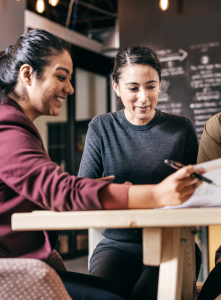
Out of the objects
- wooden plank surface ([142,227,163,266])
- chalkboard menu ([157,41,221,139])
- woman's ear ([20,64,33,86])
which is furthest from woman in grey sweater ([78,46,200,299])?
chalkboard menu ([157,41,221,139])

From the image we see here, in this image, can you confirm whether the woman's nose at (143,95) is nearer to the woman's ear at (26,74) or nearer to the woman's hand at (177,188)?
the woman's ear at (26,74)

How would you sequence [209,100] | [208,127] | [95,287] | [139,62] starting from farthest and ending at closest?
[209,100]
[208,127]
[139,62]
[95,287]

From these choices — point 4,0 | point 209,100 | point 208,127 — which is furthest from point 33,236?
point 209,100

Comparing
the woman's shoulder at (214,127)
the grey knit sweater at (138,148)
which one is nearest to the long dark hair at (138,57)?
the grey knit sweater at (138,148)

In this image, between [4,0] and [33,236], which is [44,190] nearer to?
[33,236]

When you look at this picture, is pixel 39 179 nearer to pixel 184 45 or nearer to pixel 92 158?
pixel 92 158

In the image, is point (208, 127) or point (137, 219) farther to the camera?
point (208, 127)

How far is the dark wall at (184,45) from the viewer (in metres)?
3.05

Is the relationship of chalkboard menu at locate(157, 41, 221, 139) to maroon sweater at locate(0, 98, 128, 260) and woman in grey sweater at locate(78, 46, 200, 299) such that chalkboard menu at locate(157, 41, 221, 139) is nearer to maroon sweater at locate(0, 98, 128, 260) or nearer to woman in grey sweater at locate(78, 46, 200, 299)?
woman in grey sweater at locate(78, 46, 200, 299)

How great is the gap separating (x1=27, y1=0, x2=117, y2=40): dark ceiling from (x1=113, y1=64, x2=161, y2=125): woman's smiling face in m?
3.73

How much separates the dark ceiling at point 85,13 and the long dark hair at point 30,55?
4061 mm

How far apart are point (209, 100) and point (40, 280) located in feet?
8.96

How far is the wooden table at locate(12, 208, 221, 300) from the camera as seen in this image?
0.66m

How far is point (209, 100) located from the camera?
3084 mm
